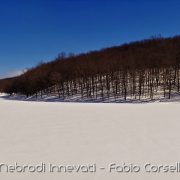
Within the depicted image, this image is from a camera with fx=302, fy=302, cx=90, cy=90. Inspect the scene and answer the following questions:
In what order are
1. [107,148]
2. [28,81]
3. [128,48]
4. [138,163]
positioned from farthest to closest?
[128,48] < [28,81] < [107,148] < [138,163]

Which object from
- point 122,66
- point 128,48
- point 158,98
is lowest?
point 158,98

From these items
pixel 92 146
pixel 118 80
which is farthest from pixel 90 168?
pixel 118 80

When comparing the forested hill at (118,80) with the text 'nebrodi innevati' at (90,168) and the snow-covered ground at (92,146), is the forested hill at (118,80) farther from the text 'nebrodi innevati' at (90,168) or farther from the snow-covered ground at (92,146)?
the text 'nebrodi innevati' at (90,168)

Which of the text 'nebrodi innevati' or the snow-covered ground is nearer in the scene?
the snow-covered ground

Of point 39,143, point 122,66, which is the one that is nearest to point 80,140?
point 39,143

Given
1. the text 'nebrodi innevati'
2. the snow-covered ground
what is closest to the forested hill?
the snow-covered ground

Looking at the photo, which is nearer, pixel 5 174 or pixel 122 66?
pixel 5 174

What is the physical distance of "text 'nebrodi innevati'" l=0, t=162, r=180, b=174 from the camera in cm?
493

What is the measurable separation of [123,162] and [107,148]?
1.07m

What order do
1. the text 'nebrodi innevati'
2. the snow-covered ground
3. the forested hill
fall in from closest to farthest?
the snow-covered ground, the text 'nebrodi innevati', the forested hill

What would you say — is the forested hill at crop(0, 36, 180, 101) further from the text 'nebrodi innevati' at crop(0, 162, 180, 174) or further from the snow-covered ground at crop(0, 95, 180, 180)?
the text 'nebrodi innevati' at crop(0, 162, 180, 174)

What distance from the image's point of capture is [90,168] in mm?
5094

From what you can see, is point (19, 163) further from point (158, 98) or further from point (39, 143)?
point (158, 98)

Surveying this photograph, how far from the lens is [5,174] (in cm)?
483
